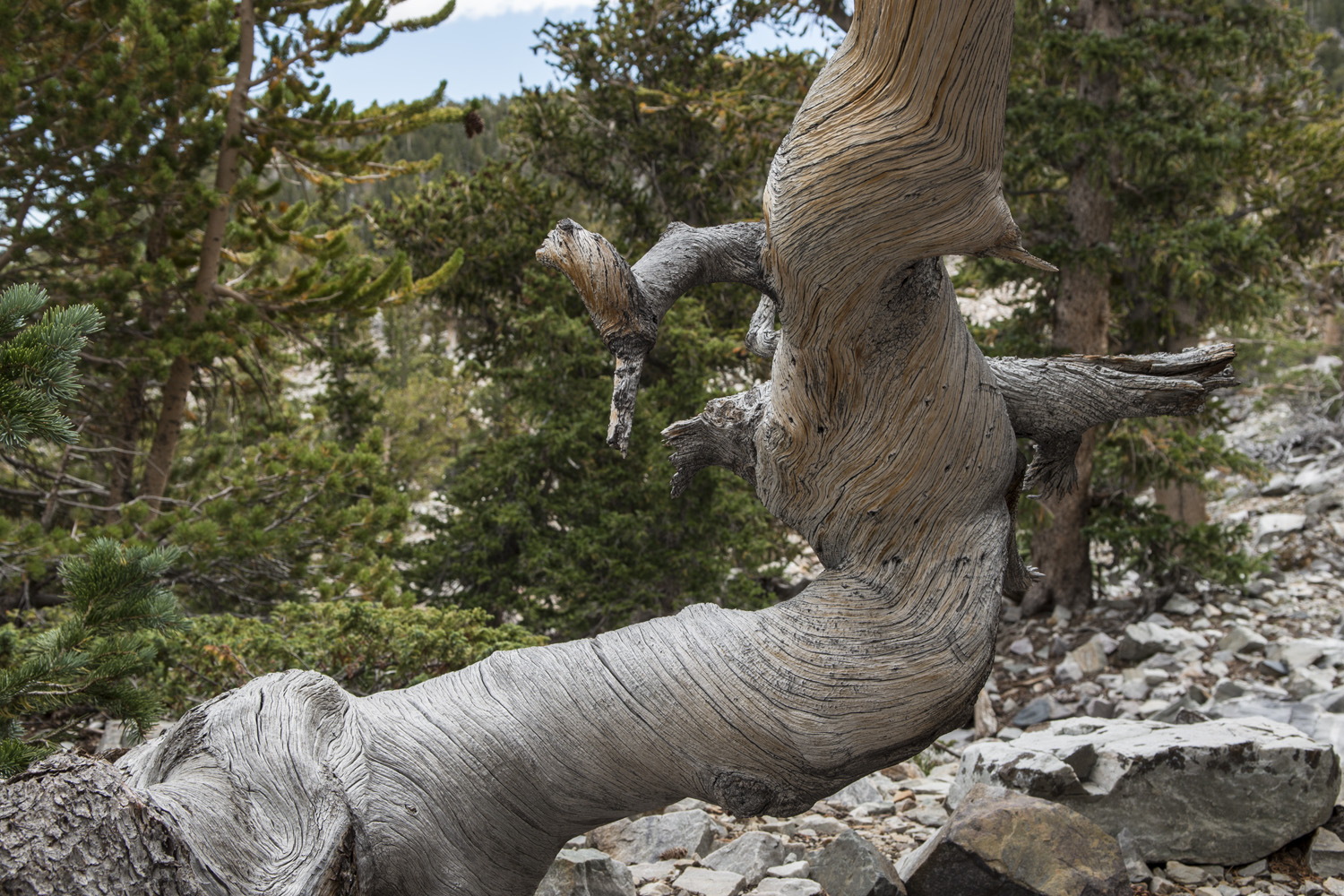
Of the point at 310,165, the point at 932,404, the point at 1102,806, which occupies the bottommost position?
the point at 1102,806

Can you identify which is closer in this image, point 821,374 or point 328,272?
point 821,374

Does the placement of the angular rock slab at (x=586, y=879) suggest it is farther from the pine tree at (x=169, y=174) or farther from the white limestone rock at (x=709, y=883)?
the pine tree at (x=169, y=174)

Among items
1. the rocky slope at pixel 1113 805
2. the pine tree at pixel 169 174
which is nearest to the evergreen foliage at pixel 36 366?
the rocky slope at pixel 1113 805

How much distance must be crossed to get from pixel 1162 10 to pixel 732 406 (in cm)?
841

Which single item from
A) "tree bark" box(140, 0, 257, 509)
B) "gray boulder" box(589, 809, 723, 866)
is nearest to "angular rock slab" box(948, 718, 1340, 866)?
"gray boulder" box(589, 809, 723, 866)

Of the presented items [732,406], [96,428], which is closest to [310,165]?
[96,428]

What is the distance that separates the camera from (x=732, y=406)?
273cm

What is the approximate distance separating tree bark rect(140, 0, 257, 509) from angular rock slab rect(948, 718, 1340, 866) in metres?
6.64

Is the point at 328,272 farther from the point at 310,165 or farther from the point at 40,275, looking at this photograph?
the point at 40,275

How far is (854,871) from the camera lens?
333cm

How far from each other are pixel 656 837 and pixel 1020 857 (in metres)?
1.62

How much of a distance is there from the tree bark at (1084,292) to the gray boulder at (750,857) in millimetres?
5176

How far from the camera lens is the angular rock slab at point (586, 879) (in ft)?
10.5

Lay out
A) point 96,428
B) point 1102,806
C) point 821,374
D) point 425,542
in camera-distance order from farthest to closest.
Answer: point 425,542 < point 96,428 < point 1102,806 < point 821,374
